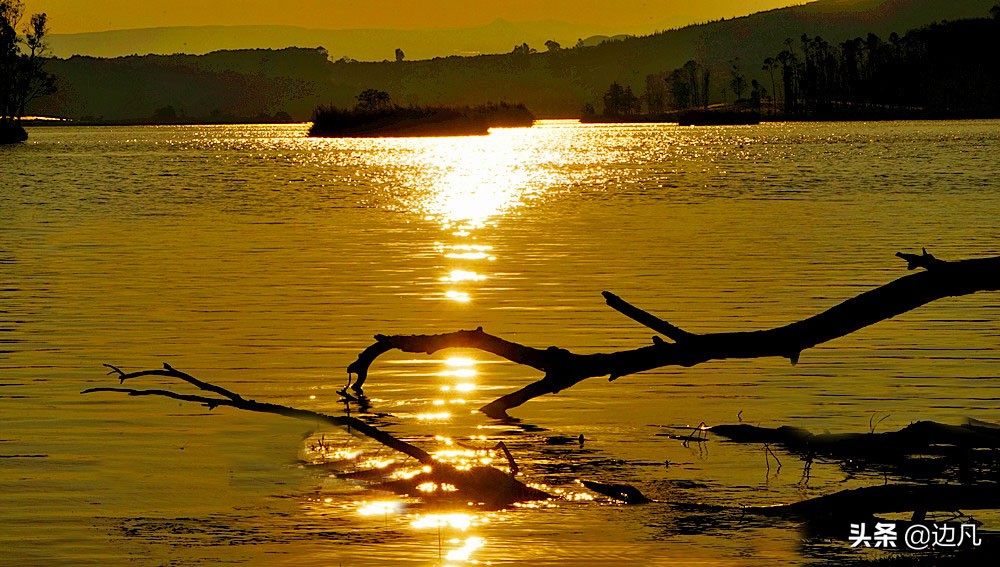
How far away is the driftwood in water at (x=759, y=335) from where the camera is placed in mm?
10133

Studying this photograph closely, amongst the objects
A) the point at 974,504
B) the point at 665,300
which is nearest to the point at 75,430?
the point at 974,504

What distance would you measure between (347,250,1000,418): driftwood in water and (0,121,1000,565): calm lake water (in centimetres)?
109

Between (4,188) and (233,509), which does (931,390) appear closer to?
(233,509)

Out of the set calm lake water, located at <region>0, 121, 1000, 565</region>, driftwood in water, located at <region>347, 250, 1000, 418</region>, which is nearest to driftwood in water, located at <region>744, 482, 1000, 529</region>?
calm lake water, located at <region>0, 121, 1000, 565</region>

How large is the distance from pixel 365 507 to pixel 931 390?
7.27 m

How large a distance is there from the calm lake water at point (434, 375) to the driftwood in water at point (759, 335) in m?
1.09

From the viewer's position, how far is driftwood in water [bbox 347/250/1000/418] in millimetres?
10133

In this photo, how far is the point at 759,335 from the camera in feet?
35.7

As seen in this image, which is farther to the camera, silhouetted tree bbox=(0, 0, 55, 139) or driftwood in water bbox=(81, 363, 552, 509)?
silhouetted tree bbox=(0, 0, 55, 139)

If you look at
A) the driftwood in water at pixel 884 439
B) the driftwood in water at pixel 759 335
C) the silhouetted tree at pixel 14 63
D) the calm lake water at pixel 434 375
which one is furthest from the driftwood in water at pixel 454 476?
the silhouetted tree at pixel 14 63

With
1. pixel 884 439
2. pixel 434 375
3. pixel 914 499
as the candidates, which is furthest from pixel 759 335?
pixel 434 375

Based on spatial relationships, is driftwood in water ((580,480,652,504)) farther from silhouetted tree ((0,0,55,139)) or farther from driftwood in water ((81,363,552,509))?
silhouetted tree ((0,0,55,139))

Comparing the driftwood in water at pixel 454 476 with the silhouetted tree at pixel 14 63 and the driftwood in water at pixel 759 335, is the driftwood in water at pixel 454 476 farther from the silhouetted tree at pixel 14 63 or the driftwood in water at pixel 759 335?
the silhouetted tree at pixel 14 63

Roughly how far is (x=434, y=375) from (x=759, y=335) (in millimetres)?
7854
